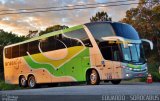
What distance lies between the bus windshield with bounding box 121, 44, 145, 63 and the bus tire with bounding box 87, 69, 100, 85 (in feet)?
7.03

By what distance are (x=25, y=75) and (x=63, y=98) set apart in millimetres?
21520

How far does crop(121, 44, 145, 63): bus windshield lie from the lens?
23750mm

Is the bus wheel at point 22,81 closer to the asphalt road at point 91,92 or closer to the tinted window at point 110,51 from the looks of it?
the tinted window at point 110,51

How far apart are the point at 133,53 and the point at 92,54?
2508 mm

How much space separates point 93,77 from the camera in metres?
24.7

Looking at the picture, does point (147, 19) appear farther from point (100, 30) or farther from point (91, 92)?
point (91, 92)

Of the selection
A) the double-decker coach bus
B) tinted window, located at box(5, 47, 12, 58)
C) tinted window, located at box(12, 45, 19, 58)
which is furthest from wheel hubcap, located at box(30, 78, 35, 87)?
tinted window, located at box(5, 47, 12, 58)

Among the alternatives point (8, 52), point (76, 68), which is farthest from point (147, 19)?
point (76, 68)

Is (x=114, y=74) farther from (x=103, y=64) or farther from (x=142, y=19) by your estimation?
(x=142, y=19)

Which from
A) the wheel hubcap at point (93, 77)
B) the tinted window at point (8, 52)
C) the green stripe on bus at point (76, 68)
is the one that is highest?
the tinted window at point (8, 52)

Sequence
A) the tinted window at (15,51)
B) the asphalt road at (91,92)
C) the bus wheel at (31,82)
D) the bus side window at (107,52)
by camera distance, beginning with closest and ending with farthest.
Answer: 1. the asphalt road at (91,92)
2. the bus side window at (107,52)
3. the bus wheel at (31,82)
4. the tinted window at (15,51)

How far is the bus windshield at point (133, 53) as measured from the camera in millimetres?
23750

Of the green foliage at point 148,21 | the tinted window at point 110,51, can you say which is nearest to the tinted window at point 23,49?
the tinted window at point 110,51

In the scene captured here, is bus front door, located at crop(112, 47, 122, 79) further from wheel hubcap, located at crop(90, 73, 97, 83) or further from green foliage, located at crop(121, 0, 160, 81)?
green foliage, located at crop(121, 0, 160, 81)
